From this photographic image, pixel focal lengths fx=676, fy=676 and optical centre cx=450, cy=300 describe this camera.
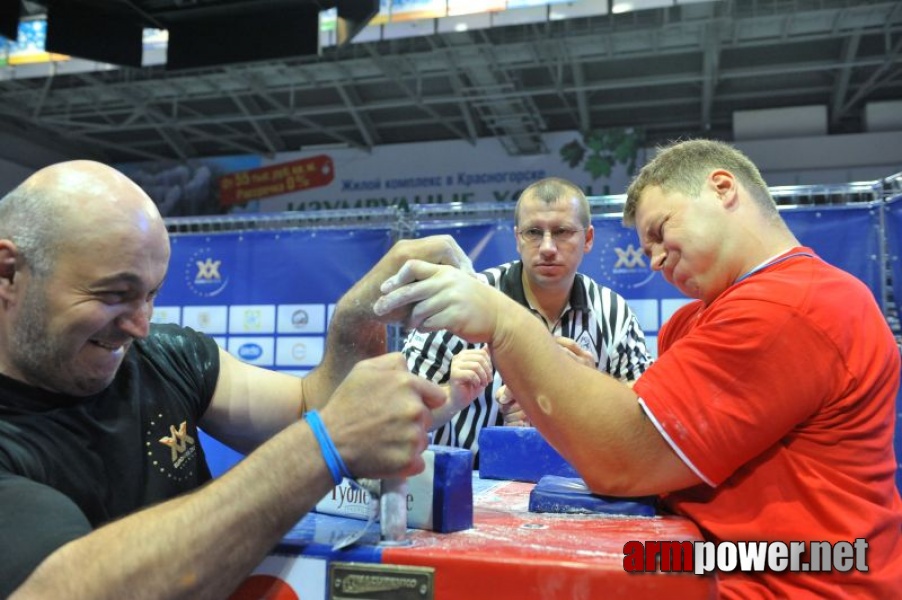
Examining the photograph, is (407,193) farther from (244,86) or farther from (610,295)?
(610,295)

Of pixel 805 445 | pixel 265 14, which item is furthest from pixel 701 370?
pixel 265 14

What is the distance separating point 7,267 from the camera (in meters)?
1.15

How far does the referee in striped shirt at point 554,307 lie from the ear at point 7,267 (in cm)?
185

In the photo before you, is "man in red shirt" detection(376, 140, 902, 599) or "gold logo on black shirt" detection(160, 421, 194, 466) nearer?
"man in red shirt" detection(376, 140, 902, 599)

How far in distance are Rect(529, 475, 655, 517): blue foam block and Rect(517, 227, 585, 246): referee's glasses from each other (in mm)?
1904

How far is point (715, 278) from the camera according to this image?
Answer: 1.42 metres

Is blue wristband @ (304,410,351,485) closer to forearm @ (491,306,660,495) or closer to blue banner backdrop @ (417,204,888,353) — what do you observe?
forearm @ (491,306,660,495)

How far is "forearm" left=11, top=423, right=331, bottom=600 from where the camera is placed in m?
0.82

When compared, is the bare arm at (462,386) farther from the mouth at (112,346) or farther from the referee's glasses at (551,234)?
the referee's glasses at (551,234)

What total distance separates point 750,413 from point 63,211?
1.19m

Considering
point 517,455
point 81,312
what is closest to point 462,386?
point 517,455

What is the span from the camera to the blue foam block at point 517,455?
157cm

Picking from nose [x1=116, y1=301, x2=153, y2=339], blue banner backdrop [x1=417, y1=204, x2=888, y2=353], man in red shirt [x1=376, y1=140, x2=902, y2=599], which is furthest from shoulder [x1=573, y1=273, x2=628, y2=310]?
nose [x1=116, y1=301, x2=153, y2=339]

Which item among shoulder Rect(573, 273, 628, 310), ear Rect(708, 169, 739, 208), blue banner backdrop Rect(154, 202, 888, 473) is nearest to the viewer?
ear Rect(708, 169, 739, 208)
